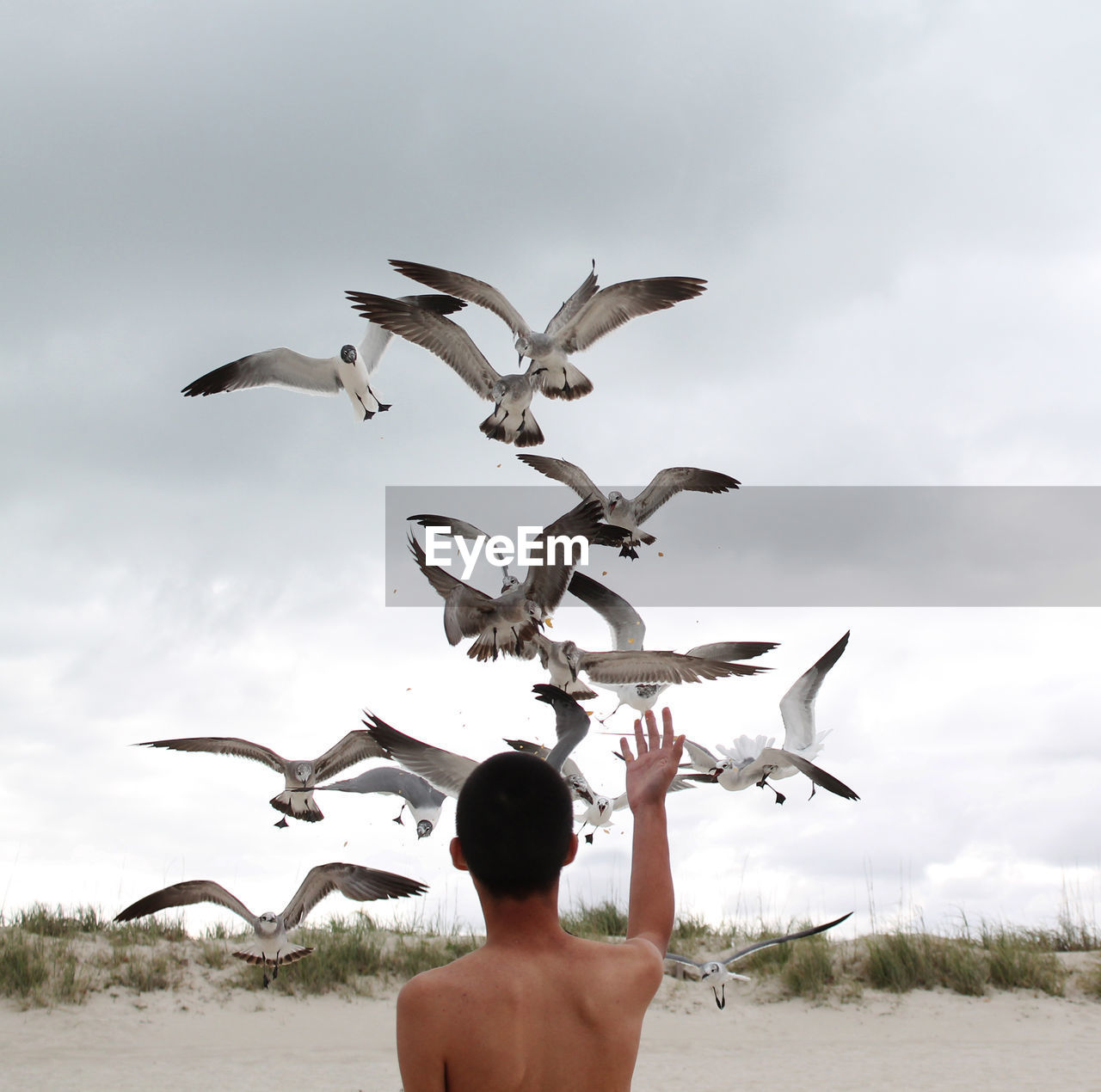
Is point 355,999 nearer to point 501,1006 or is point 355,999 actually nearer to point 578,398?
point 578,398

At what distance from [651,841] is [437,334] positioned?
8964 mm

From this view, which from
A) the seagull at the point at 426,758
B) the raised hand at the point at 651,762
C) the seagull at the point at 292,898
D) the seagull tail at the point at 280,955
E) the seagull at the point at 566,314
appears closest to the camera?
the raised hand at the point at 651,762

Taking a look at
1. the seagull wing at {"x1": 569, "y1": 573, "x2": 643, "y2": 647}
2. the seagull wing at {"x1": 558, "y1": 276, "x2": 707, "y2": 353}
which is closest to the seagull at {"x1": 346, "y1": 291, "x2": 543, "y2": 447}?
the seagull wing at {"x1": 558, "y1": 276, "x2": 707, "y2": 353}

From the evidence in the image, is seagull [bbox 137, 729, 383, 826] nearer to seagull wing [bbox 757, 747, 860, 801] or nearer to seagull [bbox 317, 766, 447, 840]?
seagull [bbox 317, 766, 447, 840]

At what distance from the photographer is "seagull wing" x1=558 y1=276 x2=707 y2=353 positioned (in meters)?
11.7

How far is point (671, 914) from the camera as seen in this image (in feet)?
9.56

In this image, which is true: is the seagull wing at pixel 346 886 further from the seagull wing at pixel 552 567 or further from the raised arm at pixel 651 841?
the raised arm at pixel 651 841

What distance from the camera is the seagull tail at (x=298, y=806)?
10.5 meters

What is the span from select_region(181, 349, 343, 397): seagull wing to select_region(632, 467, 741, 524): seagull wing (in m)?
3.46

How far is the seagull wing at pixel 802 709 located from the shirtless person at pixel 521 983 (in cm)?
870

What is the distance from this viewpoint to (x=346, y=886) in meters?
10.1

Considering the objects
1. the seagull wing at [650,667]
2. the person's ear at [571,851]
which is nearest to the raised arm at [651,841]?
the person's ear at [571,851]

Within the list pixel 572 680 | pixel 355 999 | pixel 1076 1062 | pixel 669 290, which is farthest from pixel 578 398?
pixel 1076 1062

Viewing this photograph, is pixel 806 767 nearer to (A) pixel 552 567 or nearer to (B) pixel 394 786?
(A) pixel 552 567
